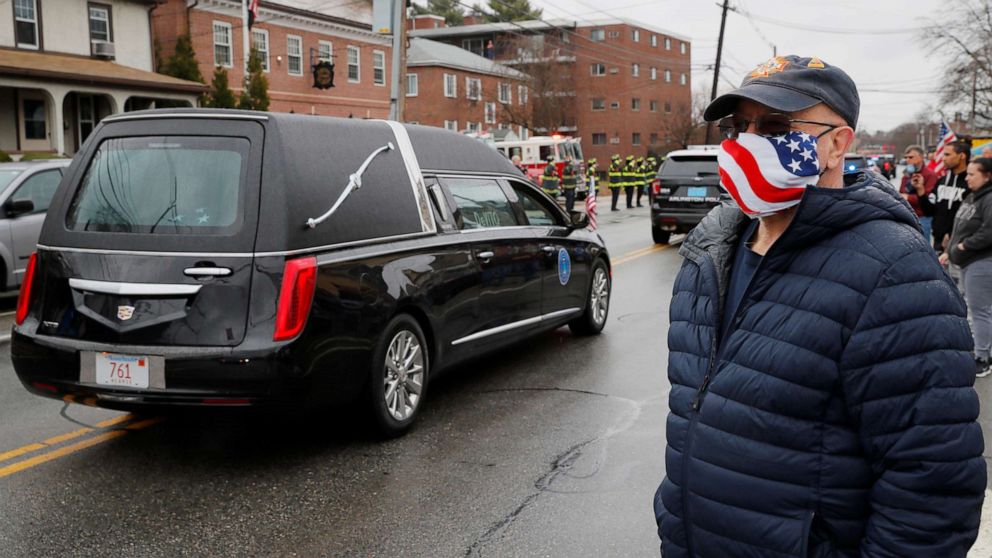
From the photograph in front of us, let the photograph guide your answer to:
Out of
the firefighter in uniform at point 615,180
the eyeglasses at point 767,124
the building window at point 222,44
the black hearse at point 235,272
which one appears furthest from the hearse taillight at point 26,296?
the building window at point 222,44

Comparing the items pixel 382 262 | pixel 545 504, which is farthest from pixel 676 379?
pixel 382 262

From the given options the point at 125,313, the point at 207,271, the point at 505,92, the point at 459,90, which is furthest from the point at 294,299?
the point at 505,92

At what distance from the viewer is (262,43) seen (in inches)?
1452

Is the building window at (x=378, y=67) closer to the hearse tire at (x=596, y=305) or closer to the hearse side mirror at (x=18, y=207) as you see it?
the hearse side mirror at (x=18, y=207)

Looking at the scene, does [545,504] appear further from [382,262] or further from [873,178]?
[873,178]

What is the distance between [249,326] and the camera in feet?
16.1

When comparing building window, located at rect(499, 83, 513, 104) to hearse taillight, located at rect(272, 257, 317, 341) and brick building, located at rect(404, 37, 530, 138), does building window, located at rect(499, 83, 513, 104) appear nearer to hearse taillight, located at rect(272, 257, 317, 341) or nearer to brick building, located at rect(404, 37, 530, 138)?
brick building, located at rect(404, 37, 530, 138)

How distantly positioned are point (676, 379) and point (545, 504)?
2.71 m

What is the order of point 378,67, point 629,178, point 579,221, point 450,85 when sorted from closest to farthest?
1. point 579,221
2. point 629,178
3. point 378,67
4. point 450,85

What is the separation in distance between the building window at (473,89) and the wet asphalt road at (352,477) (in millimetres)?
52992

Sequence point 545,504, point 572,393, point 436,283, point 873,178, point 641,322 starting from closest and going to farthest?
point 873,178
point 545,504
point 436,283
point 572,393
point 641,322

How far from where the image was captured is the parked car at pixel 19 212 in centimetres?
1082

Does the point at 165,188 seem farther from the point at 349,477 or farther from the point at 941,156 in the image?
the point at 941,156

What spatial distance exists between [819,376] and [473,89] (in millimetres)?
58679
